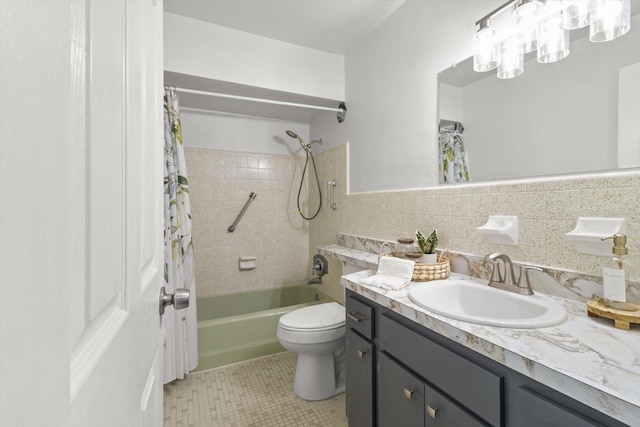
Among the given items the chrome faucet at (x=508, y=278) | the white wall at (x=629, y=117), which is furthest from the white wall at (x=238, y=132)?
the white wall at (x=629, y=117)

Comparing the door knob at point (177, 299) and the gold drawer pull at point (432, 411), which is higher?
the door knob at point (177, 299)

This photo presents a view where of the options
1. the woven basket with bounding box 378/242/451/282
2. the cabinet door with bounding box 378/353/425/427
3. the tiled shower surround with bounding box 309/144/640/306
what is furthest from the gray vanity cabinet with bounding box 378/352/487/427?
the tiled shower surround with bounding box 309/144/640/306

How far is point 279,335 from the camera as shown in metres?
1.82

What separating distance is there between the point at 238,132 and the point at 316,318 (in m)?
1.97

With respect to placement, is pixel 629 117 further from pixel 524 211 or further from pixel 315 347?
pixel 315 347

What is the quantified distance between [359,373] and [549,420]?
804mm

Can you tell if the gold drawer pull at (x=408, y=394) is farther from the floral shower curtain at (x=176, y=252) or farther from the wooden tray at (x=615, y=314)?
the floral shower curtain at (x=176, y=252)

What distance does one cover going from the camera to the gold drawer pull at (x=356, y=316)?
1.26 metres

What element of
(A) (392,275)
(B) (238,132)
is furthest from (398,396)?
(B) (238,132)

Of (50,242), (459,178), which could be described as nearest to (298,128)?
(459,178)

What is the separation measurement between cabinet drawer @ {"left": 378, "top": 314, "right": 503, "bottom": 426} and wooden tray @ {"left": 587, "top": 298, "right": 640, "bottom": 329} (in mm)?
392

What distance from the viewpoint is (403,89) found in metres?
1.78

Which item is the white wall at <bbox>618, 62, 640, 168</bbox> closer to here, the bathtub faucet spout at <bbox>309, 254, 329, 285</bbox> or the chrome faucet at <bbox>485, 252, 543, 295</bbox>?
the chrome faucet at <bbox>485, 252, 543, 295</bbox>

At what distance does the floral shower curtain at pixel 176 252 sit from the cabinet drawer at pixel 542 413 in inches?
71.4
